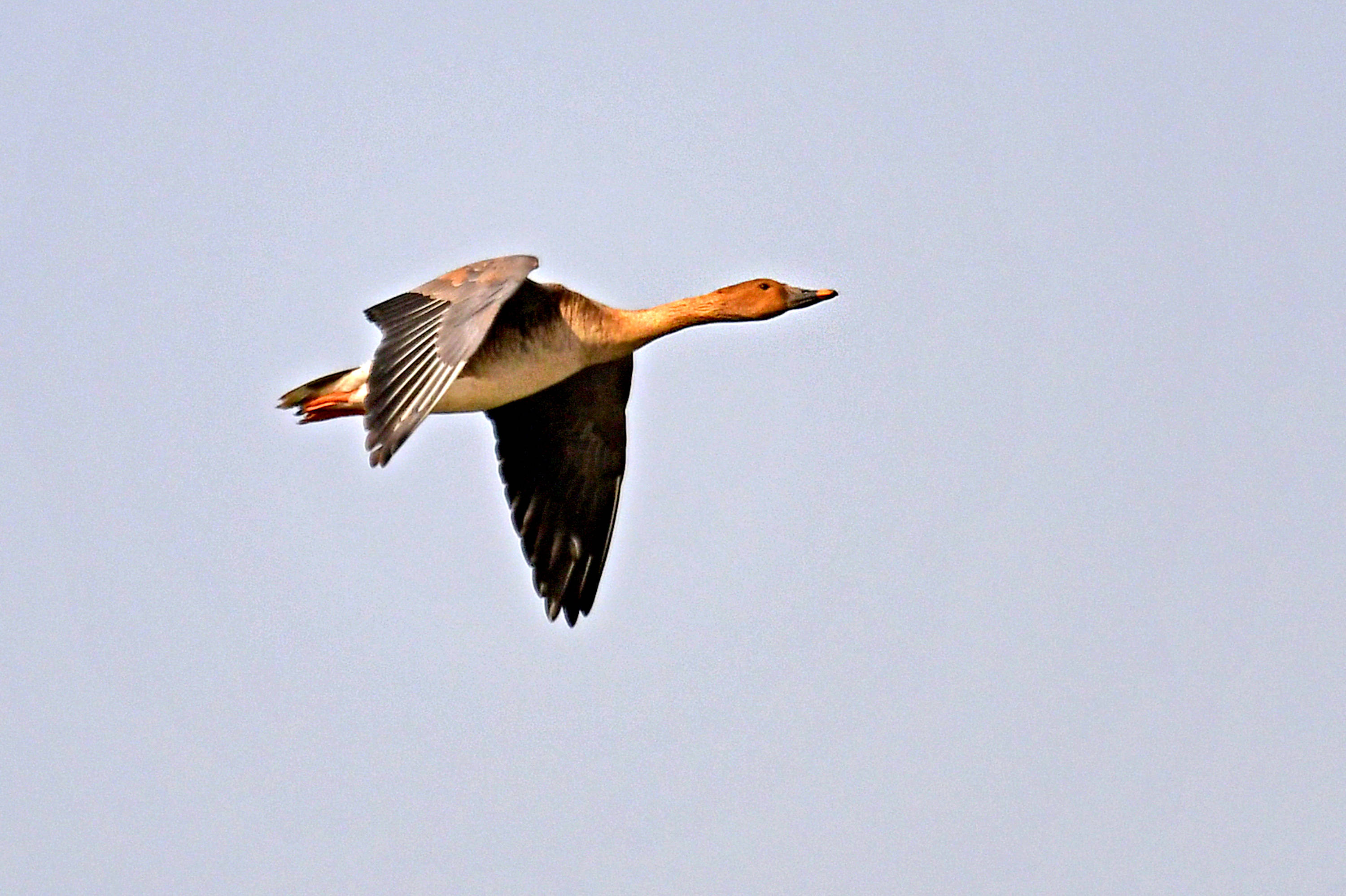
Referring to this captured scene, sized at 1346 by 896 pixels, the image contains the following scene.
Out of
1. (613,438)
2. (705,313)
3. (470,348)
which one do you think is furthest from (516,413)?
(470,348)

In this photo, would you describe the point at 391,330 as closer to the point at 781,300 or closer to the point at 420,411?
the point at 420,411

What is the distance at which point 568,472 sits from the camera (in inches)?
770

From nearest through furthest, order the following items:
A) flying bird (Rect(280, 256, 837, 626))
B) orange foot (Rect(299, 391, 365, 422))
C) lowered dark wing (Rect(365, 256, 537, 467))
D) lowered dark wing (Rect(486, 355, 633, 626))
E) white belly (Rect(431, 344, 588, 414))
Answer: lowered dark wing (Rect(365, 256, 537, 467)) → flying bird (Rect(280, 256, 837, 626)) → white belly (Rect(431, 344, 588, 414)) → orange foot (Rect(299, 391, 365, 422)) → lowered dark wing (Rect(486, 355, 633, 626))

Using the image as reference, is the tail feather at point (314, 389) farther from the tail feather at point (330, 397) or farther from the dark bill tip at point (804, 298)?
the dark bill tip at point (804, 298)

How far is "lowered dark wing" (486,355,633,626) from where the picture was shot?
1934 centimetres

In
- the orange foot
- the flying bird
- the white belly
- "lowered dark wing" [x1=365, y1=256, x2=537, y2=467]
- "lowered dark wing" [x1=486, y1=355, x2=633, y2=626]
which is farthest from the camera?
"lowered dark wing" [x1=486, y1=355, x2=633, y2=626]

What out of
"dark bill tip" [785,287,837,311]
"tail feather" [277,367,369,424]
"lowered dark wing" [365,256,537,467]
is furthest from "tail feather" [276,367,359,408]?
"dark bill tip" [785,287,837,311]

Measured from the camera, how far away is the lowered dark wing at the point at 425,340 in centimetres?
1538

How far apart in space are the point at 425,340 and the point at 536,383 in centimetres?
188

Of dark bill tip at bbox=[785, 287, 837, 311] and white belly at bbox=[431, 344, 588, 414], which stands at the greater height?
dark bill tip at bbox=[785, 287, 837, 311]

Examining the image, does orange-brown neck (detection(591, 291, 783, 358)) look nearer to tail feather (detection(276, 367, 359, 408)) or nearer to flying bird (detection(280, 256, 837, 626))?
flying bird (detection(280, 256, 837, 626))

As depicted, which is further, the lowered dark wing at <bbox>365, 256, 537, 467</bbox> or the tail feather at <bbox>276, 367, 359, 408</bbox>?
the tail feather at <bbox>276, 367, 359, 408</bbox>

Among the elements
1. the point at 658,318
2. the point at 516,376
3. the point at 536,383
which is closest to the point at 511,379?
the point at 516,376

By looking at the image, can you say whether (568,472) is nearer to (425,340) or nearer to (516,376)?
(516,376)
